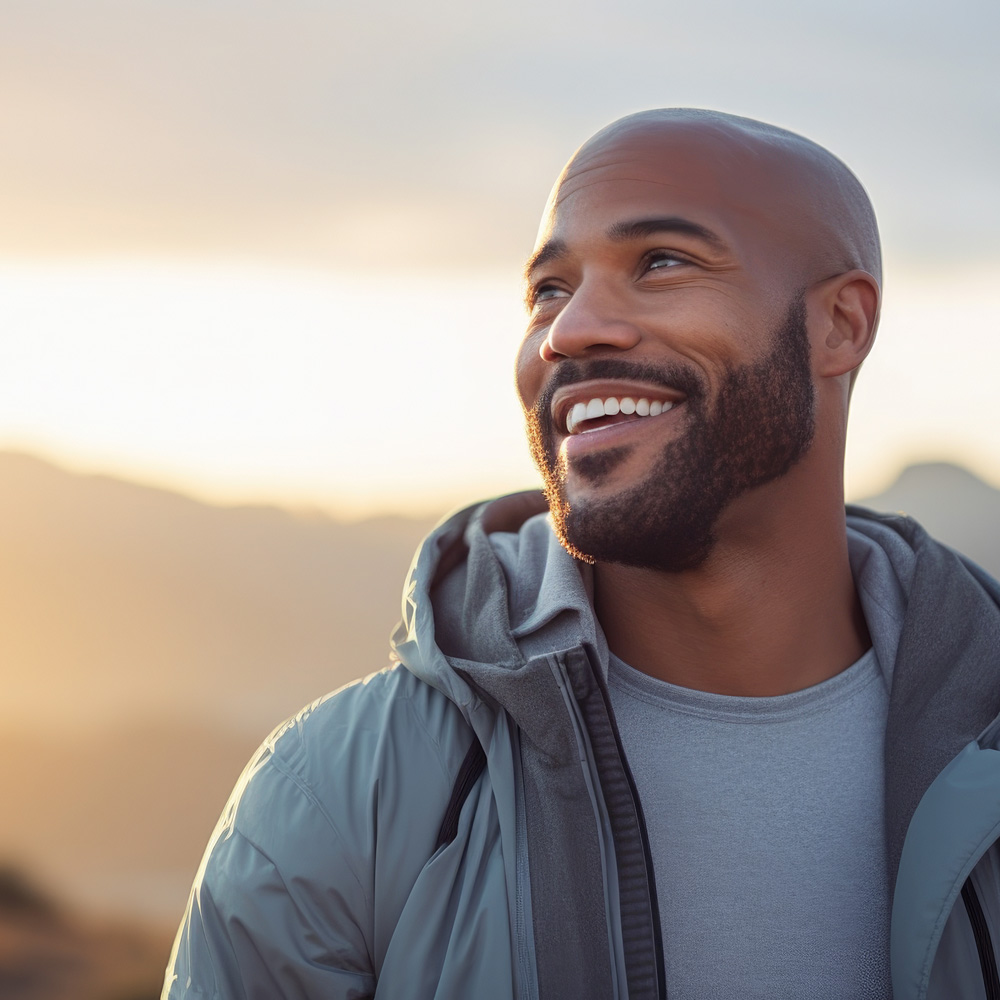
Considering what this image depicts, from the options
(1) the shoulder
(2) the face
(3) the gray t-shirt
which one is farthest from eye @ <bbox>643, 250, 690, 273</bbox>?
(1) the shoulder

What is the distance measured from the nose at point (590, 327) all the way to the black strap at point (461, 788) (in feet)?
3.13

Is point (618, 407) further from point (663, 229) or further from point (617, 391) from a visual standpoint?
point (663, 229)

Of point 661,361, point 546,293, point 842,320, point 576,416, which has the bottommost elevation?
point 576,416

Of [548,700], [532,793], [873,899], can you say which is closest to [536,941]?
[532,793]

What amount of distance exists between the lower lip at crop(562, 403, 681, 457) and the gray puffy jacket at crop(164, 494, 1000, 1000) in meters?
0.32

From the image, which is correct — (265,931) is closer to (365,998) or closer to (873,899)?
(365,998)

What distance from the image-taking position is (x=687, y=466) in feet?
8.12

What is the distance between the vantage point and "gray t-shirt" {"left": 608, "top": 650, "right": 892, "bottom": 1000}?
2.30 metres

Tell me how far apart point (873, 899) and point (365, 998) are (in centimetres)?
118

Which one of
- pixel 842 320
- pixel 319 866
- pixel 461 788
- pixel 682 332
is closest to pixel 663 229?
pixel 682 332

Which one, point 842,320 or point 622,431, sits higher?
point 842,320

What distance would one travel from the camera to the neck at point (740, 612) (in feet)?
8.64

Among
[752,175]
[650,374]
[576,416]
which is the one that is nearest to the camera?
[650,374]

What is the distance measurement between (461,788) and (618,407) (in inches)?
38.0
